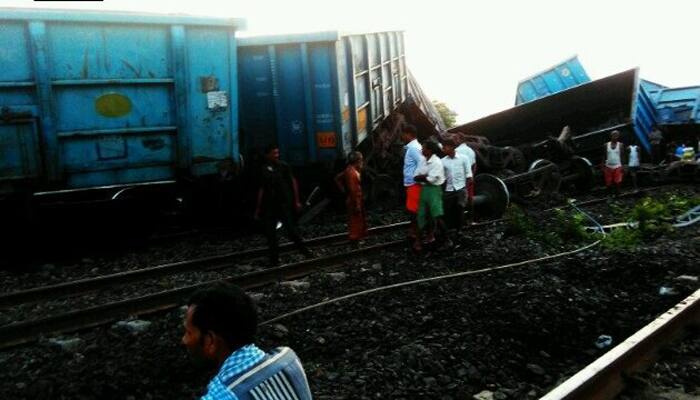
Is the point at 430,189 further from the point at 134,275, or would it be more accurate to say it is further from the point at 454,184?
the point at 134,275

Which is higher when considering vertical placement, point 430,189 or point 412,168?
point 412,168

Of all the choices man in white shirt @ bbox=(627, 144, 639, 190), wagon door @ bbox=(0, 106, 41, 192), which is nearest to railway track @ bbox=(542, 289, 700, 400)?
Result: wagon door @ bbox=(0, 106, 41, 192)

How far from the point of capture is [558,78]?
1688 centimetres

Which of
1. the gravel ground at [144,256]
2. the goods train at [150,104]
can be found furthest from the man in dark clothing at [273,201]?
the goods train at [150,104]

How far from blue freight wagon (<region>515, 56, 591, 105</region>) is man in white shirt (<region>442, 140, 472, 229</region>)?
9.68 meters

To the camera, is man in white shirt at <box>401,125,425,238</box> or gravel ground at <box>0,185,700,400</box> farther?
man in white shirt at <box>401,125,425,238</box>

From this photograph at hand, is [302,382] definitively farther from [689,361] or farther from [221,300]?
[689,361]

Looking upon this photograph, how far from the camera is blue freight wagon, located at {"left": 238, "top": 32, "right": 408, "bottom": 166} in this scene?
9.50 metres

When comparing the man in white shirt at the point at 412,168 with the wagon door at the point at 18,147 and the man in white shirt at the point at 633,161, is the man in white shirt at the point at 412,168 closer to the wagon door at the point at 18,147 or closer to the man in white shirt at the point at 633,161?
the wagon door at the point at 18,147

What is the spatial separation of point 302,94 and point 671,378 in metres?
7.08

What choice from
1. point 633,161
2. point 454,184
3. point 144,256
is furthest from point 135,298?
point 633,161

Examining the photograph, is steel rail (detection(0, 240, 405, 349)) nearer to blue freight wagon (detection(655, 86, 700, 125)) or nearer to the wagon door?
the wagon door

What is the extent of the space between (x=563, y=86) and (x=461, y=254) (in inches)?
444

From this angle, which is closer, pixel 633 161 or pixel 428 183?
pixel 428 183
